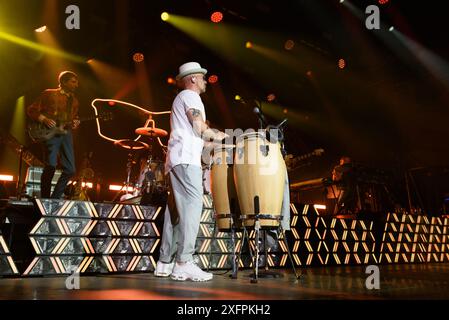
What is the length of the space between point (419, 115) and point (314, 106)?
2935 mm

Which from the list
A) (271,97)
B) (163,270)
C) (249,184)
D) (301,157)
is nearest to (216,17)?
(271,97)

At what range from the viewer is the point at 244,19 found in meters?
8.96

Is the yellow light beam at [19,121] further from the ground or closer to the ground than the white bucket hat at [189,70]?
further from the ground

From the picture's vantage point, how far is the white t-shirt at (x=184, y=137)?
3.23 meters

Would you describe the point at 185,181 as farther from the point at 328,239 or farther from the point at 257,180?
the point at 328,239

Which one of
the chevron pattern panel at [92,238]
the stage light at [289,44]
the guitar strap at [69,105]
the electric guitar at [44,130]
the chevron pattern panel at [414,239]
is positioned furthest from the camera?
the stage light at [289,44]

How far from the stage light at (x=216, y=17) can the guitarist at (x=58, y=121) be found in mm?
4429

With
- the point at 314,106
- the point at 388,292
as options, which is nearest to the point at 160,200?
the point at 388,292

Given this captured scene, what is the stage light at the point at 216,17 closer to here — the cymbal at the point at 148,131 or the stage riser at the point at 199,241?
the cymbal at the point at 148,131

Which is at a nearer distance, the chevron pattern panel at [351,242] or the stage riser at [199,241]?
the stage riser at [199,241]

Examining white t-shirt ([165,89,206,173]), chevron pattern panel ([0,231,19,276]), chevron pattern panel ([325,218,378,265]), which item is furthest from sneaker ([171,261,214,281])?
chevron pattern panel ([325,218,378,265])

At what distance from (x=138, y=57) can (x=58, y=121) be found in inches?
184

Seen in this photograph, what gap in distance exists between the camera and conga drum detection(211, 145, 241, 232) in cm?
369

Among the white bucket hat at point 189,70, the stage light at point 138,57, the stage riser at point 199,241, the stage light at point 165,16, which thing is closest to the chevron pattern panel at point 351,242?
the stage riser at point 199,241
